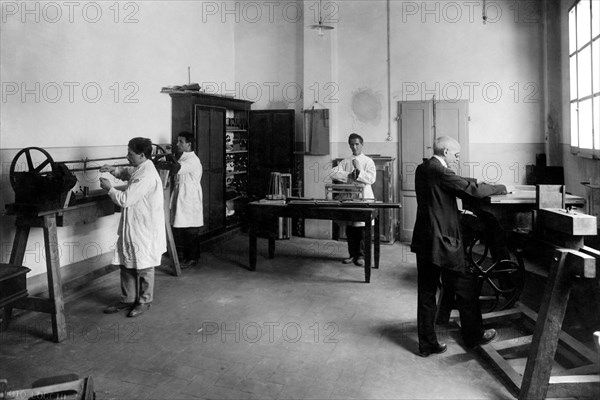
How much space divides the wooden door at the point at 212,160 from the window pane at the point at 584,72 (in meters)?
5.20

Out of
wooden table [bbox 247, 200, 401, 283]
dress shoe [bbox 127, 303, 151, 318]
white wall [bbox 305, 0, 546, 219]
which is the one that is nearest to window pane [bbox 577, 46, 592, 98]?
white wall [bbox 305, 0, 546, 219]

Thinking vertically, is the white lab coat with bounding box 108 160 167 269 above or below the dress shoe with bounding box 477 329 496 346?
above

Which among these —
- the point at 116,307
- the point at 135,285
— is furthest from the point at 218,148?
the point at 116,307

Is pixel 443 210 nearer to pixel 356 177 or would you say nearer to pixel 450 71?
pixel 356 177

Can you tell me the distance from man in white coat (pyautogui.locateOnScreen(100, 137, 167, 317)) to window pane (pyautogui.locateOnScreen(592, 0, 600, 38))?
4819mm

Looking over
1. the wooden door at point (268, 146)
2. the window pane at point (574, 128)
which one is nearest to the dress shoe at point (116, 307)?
the wooden door at point (268, 146)

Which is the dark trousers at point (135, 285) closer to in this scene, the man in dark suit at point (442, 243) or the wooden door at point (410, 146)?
the man in dark suit at point (442, 243)

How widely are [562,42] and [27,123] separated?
7.04m

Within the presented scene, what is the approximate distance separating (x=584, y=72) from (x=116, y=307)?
5962 mm

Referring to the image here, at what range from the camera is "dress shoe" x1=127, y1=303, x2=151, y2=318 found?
4.69 meters

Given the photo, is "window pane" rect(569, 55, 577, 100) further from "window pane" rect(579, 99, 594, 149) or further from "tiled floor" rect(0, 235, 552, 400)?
"tiled floor" rect(0, 235, 552, 400)

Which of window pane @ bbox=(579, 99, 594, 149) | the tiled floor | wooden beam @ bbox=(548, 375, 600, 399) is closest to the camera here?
wooden beam @ bbox=(548, 375, 600, 399)

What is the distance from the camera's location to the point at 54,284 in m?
4.20

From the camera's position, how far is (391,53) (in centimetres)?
806
